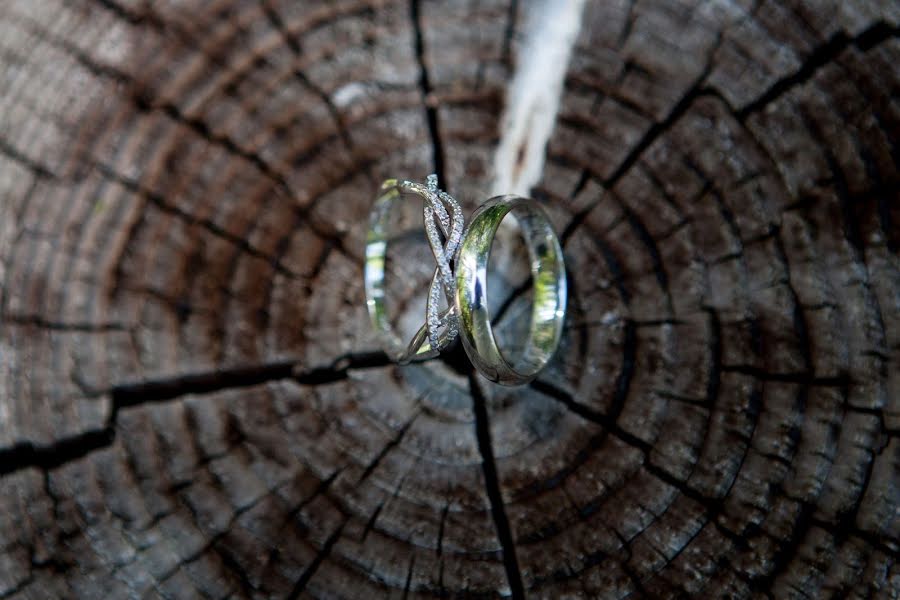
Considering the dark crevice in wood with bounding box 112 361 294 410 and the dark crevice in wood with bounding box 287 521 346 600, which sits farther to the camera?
the dark crevice in wood with bounding box 112 361 294 410

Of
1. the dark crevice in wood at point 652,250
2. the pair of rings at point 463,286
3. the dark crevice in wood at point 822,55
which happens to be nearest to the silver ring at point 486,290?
the pair of rings at point 463,286

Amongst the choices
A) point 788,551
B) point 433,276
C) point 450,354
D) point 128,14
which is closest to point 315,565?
point 450,354

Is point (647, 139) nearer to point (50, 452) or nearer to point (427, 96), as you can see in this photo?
point (427, 96)

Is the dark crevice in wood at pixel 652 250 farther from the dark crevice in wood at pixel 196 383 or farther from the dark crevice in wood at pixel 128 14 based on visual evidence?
the dark crevice in wood at pixel 128 14

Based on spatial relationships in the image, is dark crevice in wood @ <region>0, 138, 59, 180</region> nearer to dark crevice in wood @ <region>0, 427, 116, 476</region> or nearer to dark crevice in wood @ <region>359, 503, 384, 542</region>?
dark crevice in wood @ <region>0, 427, 116, 476</region>

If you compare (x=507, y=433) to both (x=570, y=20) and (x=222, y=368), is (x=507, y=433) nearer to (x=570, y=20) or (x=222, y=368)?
(x=222, y=368)

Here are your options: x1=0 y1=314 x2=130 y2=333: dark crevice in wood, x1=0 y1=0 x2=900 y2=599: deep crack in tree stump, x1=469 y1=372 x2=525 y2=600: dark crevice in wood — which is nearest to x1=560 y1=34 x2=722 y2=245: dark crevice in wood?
x1=0 y1=0 x2=900 y2=599: deep crack in tree stump
